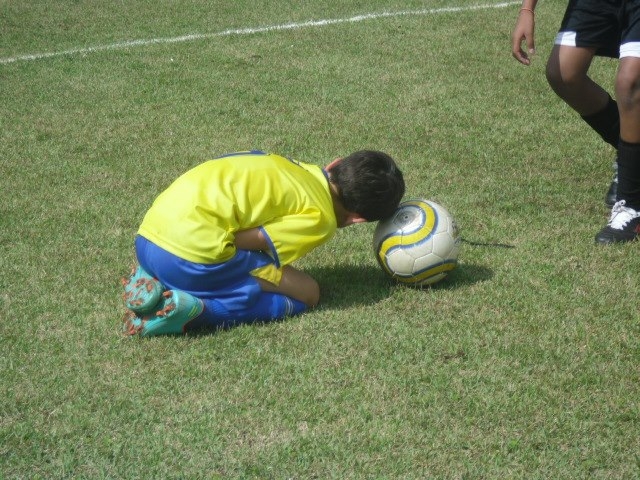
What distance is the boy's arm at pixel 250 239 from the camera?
452 cm

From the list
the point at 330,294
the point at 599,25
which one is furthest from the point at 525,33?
the point at 330,294

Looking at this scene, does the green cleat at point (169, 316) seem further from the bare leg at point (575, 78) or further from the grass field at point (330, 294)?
the bare leg at point (575, 78)

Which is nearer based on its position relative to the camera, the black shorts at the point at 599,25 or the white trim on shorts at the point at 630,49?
the white trim on shorts at the point at 630,49

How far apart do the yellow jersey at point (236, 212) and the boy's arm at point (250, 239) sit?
1.0 inches

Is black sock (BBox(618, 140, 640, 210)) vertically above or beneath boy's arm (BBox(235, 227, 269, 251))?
beneath

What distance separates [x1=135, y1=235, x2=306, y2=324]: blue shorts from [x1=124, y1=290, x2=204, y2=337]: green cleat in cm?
10

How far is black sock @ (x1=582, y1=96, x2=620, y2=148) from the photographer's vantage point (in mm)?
5992

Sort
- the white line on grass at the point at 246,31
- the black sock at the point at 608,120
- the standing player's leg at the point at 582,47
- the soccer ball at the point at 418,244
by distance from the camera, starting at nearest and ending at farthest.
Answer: the soccer ball at the point at 418,244 < the standing player's leg at the point at 582,47 < the black sock at the point at 608,120 < the white line on grass at the point at 246,31

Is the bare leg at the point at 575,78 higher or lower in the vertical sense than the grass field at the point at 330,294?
higher

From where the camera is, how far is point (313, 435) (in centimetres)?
364

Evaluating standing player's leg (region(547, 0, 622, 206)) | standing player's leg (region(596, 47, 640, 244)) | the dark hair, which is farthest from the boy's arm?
standing player's leg (region(547, 0, 622, 206))

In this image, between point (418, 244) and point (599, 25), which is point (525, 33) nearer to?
point (599, 25)

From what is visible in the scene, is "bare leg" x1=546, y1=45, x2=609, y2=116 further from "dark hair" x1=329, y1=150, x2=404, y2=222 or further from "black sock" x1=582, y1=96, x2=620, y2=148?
"dark hair" x1=329, y1=150, x2=404, y2=222

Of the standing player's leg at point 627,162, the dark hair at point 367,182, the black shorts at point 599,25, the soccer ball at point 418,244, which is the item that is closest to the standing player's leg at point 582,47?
the black shorts at point 599,25
